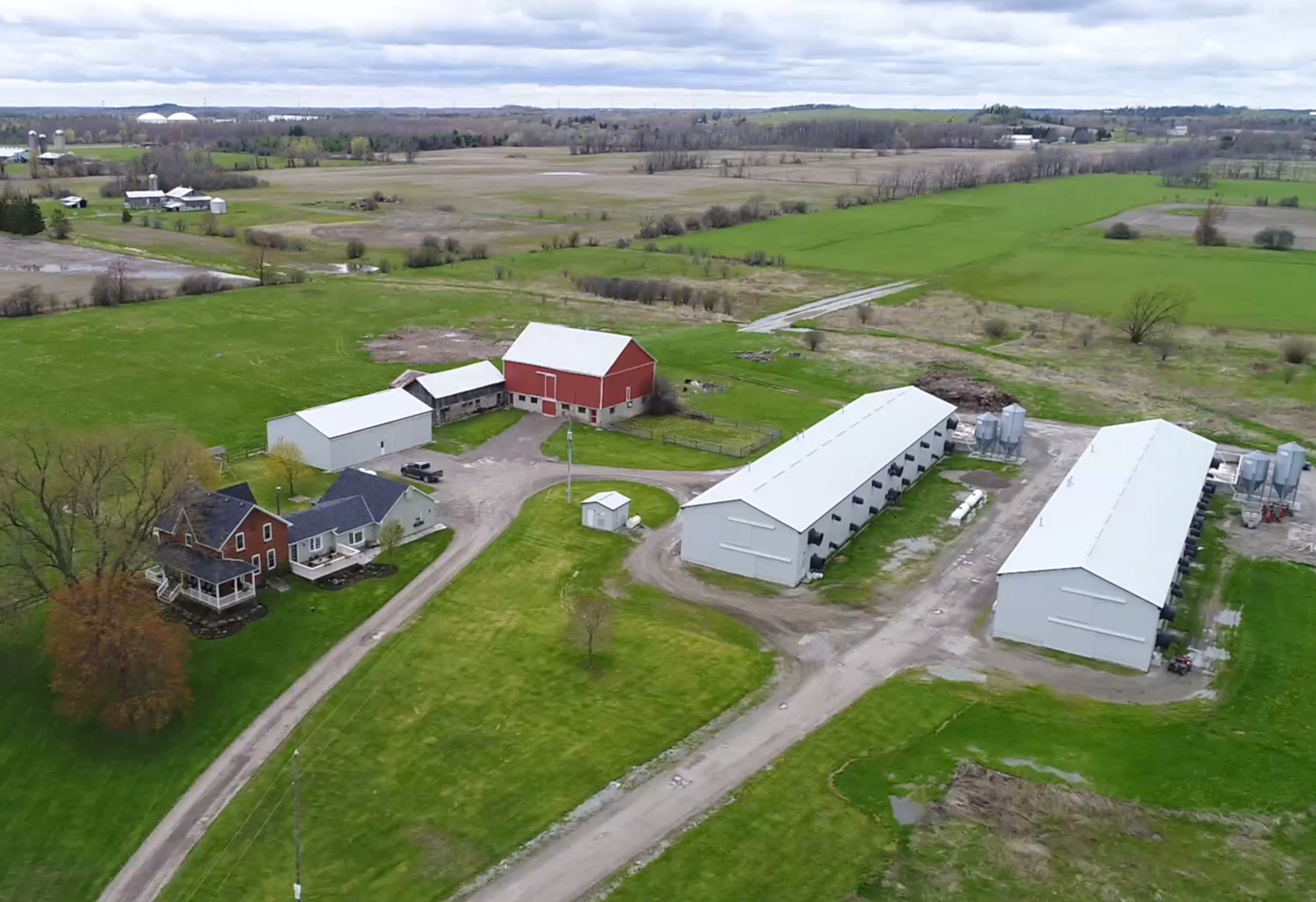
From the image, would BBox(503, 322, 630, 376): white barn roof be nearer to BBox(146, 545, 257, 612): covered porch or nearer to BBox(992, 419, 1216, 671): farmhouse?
BBox(146, 545, 257, 612): covered porch

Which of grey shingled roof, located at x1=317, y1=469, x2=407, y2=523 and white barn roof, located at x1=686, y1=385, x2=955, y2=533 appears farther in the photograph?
grey shingled roof, located at x1=317, y1=469, x2=407, y2=523

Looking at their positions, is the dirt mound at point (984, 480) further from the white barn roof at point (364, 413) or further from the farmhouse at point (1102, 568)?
the white barn roof at point (364, 413)

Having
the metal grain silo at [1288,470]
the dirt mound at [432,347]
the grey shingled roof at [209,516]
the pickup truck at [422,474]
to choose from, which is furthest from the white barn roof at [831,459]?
the dirt mound at [432,347]

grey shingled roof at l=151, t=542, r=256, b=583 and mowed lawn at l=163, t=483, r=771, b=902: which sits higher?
grey shingled roof at l=151, t=542, r=256, b=583

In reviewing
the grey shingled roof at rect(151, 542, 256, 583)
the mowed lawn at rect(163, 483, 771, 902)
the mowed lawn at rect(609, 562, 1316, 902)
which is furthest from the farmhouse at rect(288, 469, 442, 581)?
the mowed lawn at rect(609, 562, 1316, 902)

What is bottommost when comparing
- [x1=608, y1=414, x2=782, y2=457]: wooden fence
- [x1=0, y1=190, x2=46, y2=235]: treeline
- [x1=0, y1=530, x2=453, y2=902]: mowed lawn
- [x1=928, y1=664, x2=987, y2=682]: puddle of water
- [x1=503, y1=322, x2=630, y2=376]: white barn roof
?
[x1=0, y1=530, x2=453, y2=902]: mowed lawn
